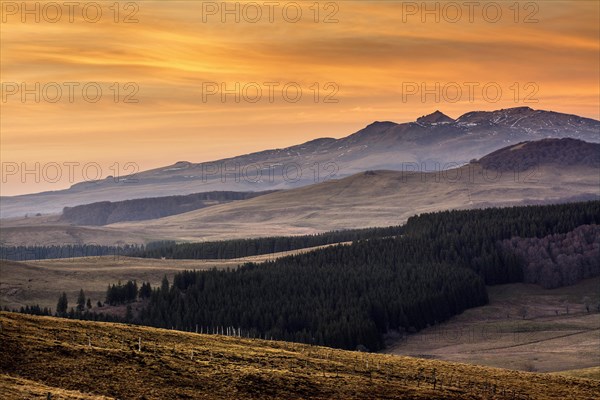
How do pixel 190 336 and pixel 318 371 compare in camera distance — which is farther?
pixel 190 336

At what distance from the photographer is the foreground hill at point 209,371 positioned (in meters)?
63.7

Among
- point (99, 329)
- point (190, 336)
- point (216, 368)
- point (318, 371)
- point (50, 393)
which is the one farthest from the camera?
point (190, 336)

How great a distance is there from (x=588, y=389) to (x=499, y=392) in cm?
1394

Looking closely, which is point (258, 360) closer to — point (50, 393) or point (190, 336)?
point (190, 336)

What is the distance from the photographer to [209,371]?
71812 mm

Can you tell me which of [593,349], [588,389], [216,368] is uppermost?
[216,368]

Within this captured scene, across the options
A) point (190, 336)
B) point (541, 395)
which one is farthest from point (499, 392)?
point (190, 336)

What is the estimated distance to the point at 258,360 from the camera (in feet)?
269

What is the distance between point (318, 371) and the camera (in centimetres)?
7975

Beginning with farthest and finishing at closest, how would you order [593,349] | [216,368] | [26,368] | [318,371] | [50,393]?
[593,349] < [318,371] < [216,368] < [26,368] < [50,393]

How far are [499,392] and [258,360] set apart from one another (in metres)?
22.6

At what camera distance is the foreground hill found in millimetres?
63719

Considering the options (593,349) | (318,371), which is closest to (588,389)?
(318,371)

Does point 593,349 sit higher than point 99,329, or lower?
lower
